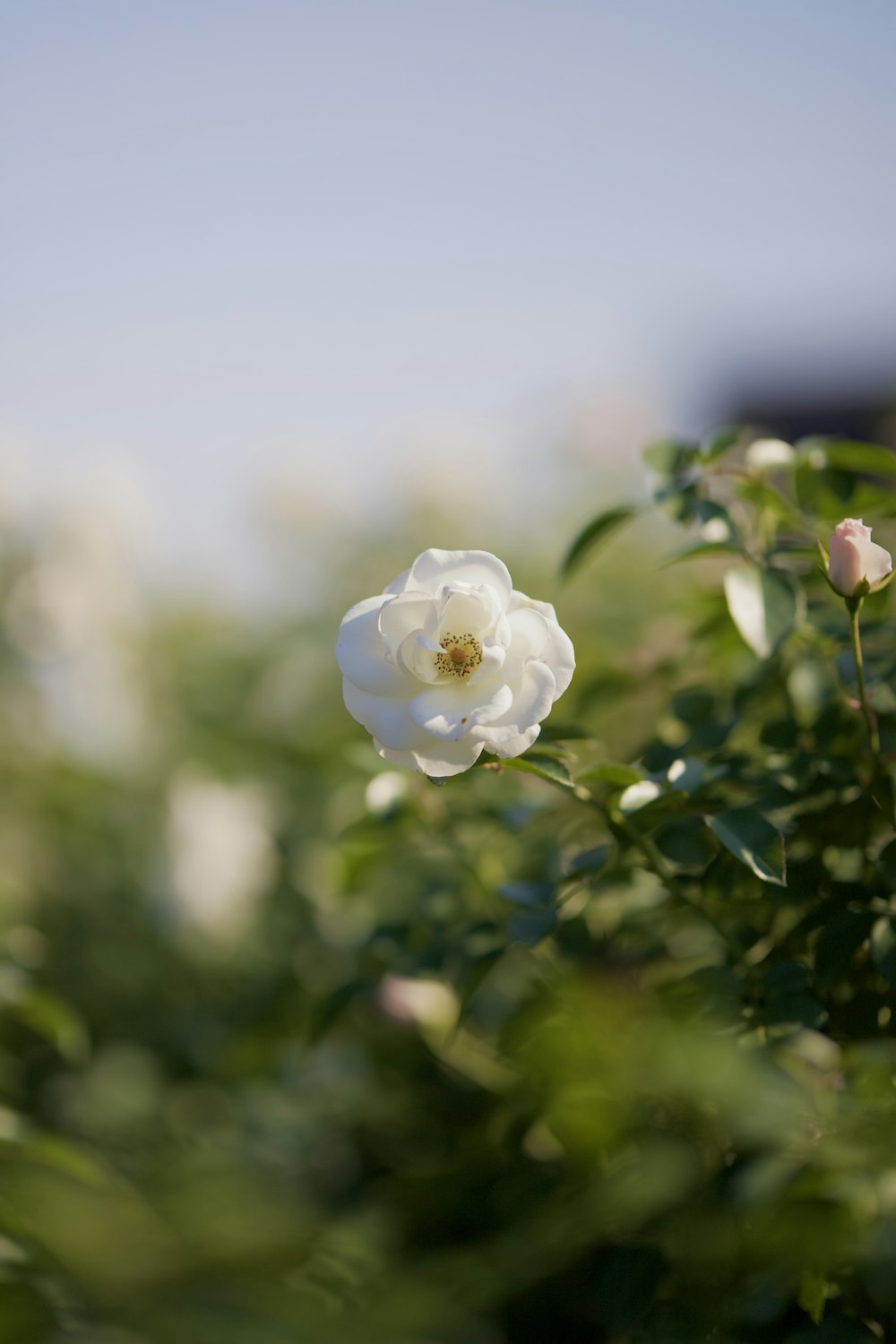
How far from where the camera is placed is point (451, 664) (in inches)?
23.2

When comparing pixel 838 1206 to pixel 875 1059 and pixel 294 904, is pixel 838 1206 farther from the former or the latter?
pixel 294 904

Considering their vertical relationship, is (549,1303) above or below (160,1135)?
above

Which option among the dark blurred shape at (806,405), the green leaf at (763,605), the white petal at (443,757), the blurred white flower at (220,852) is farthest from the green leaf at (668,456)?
the dark blurred shape at (806,405)

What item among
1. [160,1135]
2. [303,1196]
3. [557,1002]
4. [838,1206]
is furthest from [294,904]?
[838,1206]

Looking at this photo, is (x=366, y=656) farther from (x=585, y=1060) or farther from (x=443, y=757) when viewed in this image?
(x=585, y=1060)

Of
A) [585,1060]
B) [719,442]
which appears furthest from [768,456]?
[585,1060]

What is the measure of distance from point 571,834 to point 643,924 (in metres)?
0.12

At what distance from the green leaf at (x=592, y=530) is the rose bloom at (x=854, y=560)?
0.22 meters

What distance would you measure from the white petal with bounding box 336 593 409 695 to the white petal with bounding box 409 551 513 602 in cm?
3

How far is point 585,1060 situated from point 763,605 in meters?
0.32

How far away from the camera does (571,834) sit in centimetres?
95

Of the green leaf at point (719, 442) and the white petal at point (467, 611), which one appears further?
the green leaf at point (719, 442)

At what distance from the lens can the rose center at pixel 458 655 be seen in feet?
1.93

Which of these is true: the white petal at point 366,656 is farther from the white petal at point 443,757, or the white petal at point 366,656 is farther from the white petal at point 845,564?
the white petal at point 845,564
